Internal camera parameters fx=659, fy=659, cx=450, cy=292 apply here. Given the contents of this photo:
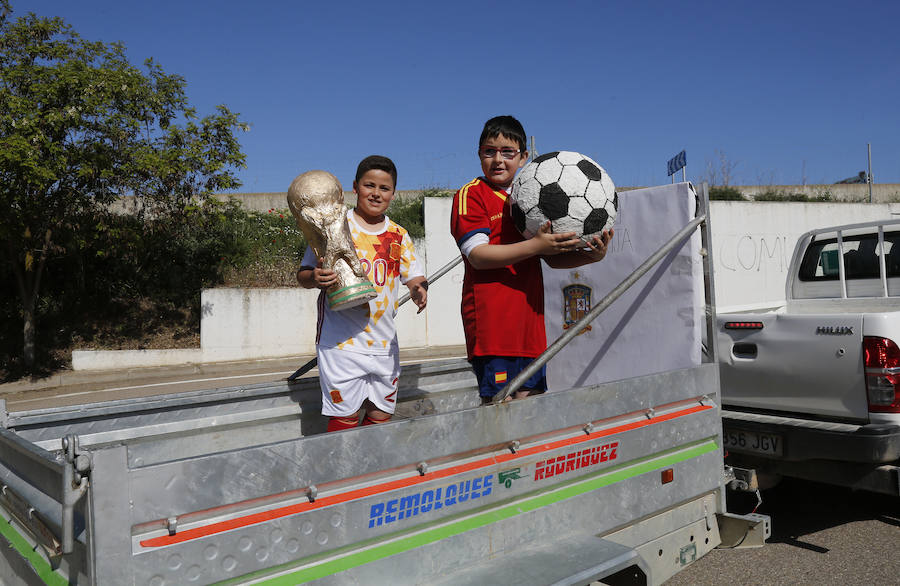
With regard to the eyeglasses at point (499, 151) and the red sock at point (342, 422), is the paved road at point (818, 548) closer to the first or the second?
the red sock at point (342, 422)

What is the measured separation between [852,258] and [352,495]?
5268mm

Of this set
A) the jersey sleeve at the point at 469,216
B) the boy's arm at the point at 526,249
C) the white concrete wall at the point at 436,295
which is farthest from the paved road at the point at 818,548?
the white concrete wall at the point at 436,295

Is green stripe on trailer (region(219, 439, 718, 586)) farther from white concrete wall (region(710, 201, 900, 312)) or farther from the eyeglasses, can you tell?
white concrete wall (region(710, 201, 900, 312))

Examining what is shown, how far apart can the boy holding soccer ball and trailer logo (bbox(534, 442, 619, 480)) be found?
18.2 inches

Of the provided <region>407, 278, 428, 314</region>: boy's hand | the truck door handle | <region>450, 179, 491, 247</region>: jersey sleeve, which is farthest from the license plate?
<region>450, 179, 491, 247</region>: jersey sleeve

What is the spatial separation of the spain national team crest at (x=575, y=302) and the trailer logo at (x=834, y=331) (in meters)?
1.35

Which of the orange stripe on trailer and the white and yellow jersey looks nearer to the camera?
the orange stripe on trailer

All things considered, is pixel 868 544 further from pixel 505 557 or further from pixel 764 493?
pixel 505 557

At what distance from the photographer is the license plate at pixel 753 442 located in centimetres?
388

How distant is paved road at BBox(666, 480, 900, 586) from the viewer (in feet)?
12.0

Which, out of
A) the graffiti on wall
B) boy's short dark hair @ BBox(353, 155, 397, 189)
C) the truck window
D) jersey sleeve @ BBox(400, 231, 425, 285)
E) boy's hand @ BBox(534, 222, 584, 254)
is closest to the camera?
boy's hand @ BBox(534, 222, 584, 254)

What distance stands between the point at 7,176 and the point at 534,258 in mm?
11709

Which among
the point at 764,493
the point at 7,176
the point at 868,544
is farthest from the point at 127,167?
Result: the point at 868,544

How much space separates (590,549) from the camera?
223 cm
